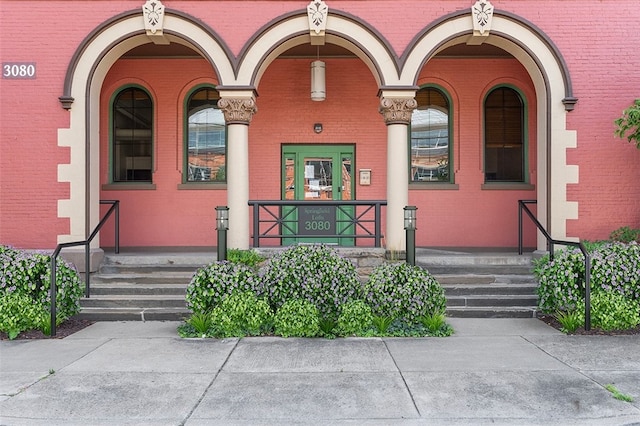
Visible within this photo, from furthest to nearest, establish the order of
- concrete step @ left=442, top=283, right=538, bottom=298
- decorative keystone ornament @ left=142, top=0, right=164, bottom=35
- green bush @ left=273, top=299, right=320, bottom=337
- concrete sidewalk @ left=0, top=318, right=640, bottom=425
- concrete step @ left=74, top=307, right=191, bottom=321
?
decorative keystone ornament @ left=142, top=0, right=164, bottom=35, concrete step @ left=442, top=283, right=538, bottom=298, concrete step @ left=74, top=307, right=191, bottom=321, green bush @ left=273, top=299, right=320, bottom=337, concrete sidewalk @ left=0, top=318, right=640, bottom=425

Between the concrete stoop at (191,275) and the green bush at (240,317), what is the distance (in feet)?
4.25

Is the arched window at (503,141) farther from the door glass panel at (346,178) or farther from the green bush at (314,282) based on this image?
the green bush at (314,282)

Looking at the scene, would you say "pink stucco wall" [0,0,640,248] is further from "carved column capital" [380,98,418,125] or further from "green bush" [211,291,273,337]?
"green bush" [211,291,273,337]

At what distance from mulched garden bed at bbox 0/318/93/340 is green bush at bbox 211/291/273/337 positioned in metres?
2.19

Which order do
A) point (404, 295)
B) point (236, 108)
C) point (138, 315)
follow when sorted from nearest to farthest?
point (404, 295) < point (138, 315) < point (236, 108)

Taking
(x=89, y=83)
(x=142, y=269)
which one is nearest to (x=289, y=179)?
(x=142, y=269)

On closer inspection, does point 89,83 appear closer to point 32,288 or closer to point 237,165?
point 237,165

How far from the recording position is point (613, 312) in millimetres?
6816

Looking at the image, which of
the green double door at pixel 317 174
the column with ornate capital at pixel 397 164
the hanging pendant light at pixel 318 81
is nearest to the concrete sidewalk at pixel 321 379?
the column with ornate capital at pixel 397 164

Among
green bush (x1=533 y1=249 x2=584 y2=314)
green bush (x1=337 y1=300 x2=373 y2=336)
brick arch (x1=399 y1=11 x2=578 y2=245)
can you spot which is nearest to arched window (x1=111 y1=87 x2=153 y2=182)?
brick arch (x1=399 y1=11 x2=578 y2=245)

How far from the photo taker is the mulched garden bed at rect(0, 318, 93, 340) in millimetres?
6852

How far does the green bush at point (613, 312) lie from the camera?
6.80 metres

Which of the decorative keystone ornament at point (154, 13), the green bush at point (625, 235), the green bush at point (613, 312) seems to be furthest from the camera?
the decorative keystone ornament at point (154, 13)

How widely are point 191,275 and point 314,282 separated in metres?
2.81
